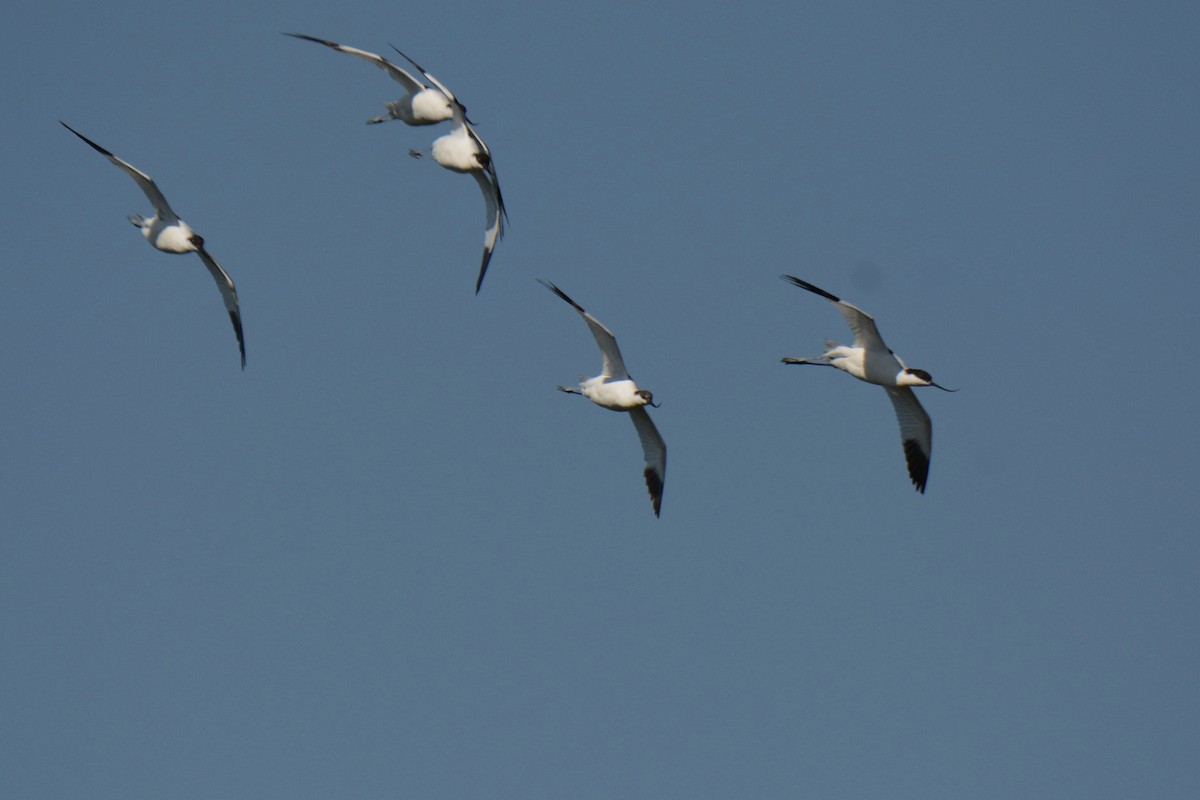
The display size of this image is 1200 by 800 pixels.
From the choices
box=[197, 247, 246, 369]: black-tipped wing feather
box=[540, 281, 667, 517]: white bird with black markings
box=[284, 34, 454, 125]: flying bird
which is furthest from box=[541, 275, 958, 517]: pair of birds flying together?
box=[197, 247, 246, 369]: black-tipped wing feather

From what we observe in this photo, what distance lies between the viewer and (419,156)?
29969 millimetres

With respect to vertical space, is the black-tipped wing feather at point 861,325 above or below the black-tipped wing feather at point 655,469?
above

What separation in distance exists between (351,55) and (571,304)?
5051 millimetres

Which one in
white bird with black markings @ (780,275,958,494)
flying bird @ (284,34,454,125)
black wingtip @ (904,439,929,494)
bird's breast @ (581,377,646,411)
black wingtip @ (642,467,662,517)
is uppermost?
flying bird @ (284,34,454,125)

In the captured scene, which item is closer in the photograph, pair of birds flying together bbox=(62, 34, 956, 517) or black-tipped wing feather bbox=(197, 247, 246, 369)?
pair of birds flying together bbox=(62, 34, 956, 517)

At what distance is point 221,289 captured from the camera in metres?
32.8

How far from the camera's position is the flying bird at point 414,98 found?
28.8 meters

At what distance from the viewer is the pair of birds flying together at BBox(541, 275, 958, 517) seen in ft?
95.8

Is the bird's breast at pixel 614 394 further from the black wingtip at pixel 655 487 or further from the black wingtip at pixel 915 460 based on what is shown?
the black wingtip at pixel 915 460

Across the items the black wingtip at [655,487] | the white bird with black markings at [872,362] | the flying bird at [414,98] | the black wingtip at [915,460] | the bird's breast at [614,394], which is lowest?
the black wingtip at [655,487]

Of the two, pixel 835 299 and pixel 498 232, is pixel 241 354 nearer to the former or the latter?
pixel 498 232

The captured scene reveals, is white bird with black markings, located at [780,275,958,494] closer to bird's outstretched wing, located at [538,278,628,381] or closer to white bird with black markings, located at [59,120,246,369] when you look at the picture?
bird's outstretched wing, located at [538,278,628,381]

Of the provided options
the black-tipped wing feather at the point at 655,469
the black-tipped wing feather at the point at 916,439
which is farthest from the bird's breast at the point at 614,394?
the black-tipped wing feather at the point at 916,439

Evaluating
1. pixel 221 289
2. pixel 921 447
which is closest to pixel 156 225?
pixel 221 289
